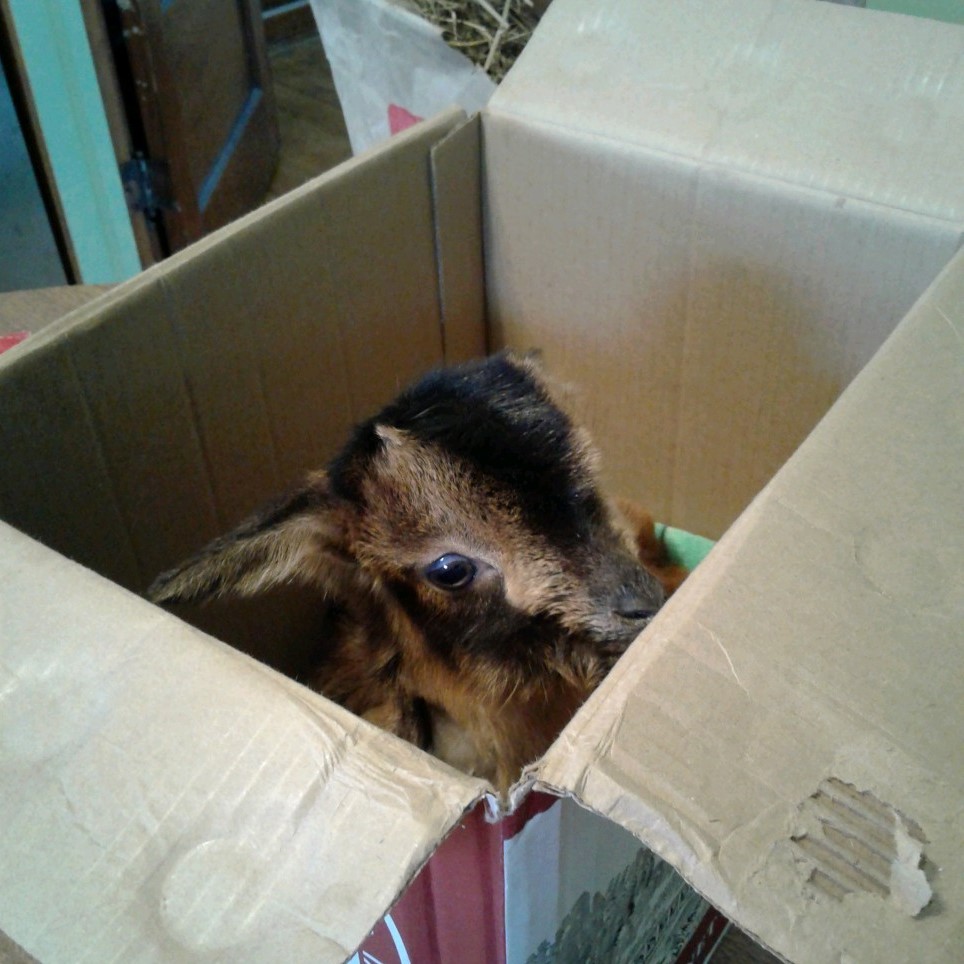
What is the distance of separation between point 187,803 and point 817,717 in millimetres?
425

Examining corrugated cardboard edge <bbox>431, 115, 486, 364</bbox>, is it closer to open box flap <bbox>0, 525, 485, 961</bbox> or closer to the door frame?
open box flap <bbox>0, 525, 485, 961</bbox>

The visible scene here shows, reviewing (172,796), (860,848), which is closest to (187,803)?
(172,796)

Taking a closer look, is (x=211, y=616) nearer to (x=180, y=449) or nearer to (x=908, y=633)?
(x=180, y=449)

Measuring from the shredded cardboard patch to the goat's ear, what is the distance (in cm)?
68

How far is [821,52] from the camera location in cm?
138

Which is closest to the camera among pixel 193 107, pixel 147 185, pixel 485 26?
pixel 485 26

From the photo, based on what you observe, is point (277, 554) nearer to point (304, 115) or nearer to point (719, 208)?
point (719, 208)

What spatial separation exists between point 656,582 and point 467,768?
415 millimetres

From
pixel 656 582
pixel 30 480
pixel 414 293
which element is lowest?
pixel 656 582

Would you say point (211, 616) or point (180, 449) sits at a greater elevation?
point (180, 449)

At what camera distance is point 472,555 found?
119 centimetres

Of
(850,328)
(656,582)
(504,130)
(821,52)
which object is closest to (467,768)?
(656,582)

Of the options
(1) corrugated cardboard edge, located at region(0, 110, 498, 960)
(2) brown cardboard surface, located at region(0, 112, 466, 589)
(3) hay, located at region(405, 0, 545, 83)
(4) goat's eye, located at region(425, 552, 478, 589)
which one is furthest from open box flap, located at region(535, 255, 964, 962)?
(3) hay, located at region(405, 0, 545, 83)

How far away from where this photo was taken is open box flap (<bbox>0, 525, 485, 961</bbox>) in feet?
1.86
